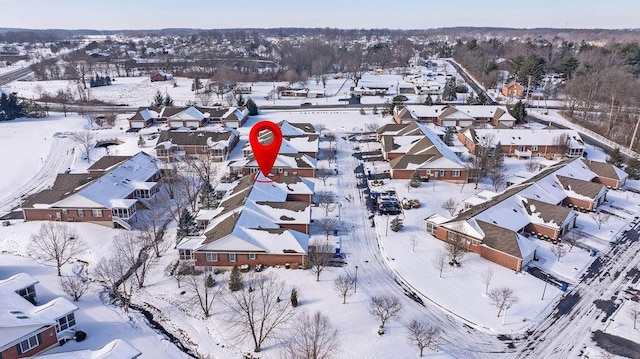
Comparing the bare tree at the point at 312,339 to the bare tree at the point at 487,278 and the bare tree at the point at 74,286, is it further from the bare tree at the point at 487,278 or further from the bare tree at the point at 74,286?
the bare tree at the point at 74,286

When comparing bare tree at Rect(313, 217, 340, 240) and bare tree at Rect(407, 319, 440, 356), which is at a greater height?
bare tree at Rect(313, 217, 340, 240)

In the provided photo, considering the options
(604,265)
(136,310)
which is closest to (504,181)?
(604,265)

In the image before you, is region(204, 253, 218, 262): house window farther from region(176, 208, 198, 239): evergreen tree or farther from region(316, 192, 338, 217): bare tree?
region(316, 192, 338, 217): bare tree

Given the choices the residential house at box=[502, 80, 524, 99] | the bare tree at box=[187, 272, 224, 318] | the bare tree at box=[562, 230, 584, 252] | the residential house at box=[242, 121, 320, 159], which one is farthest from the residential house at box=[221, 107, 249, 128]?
the residential house at box=[502, 80, 524, 99]

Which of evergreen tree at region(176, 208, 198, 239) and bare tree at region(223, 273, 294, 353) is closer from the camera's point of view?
bare tree at region(223, 273, 294, 353)

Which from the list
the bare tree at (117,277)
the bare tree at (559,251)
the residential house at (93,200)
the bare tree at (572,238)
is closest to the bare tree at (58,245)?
the residential house at (93,200)

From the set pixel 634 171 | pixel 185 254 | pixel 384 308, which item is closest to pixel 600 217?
pixel 634 171
